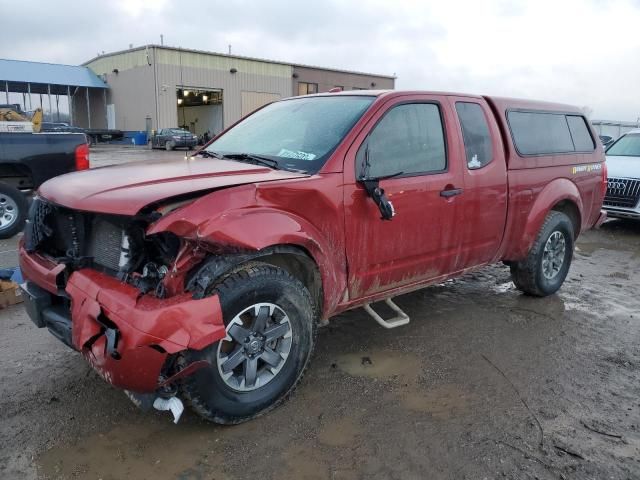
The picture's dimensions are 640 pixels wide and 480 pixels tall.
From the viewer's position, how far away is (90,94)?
4341cm

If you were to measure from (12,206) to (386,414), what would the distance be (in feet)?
21.3

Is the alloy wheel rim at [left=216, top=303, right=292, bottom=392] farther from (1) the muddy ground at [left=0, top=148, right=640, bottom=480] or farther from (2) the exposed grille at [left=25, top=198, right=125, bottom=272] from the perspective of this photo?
(2) the exposed grille at [left=25, top=198, right=125, bottom=272]

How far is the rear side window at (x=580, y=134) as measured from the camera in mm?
5234

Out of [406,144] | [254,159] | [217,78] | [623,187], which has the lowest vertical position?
[623,187]

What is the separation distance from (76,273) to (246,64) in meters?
40.4

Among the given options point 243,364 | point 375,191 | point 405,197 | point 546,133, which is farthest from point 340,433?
point 546,133

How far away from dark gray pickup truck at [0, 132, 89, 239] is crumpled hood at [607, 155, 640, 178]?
8491 mm

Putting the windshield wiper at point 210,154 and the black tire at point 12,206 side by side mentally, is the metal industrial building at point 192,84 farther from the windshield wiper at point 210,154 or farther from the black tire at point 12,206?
the windshield wiper at point 210,154

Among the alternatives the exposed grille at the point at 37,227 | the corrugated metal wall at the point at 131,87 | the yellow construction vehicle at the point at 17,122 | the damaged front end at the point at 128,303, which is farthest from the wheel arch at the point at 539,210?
the corrugated metal wall at the point at 131,87

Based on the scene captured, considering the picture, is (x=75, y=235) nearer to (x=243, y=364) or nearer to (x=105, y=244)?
(x=105, y=244)

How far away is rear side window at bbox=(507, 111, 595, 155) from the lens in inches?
179

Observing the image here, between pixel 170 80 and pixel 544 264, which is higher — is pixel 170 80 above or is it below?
above

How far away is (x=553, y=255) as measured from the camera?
514 centimetres

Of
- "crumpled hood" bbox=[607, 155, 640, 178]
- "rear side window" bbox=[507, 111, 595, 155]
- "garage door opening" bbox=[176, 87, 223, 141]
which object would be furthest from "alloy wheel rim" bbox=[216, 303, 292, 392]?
"garage door opening" bbox=[176, 87, 223, 141]
